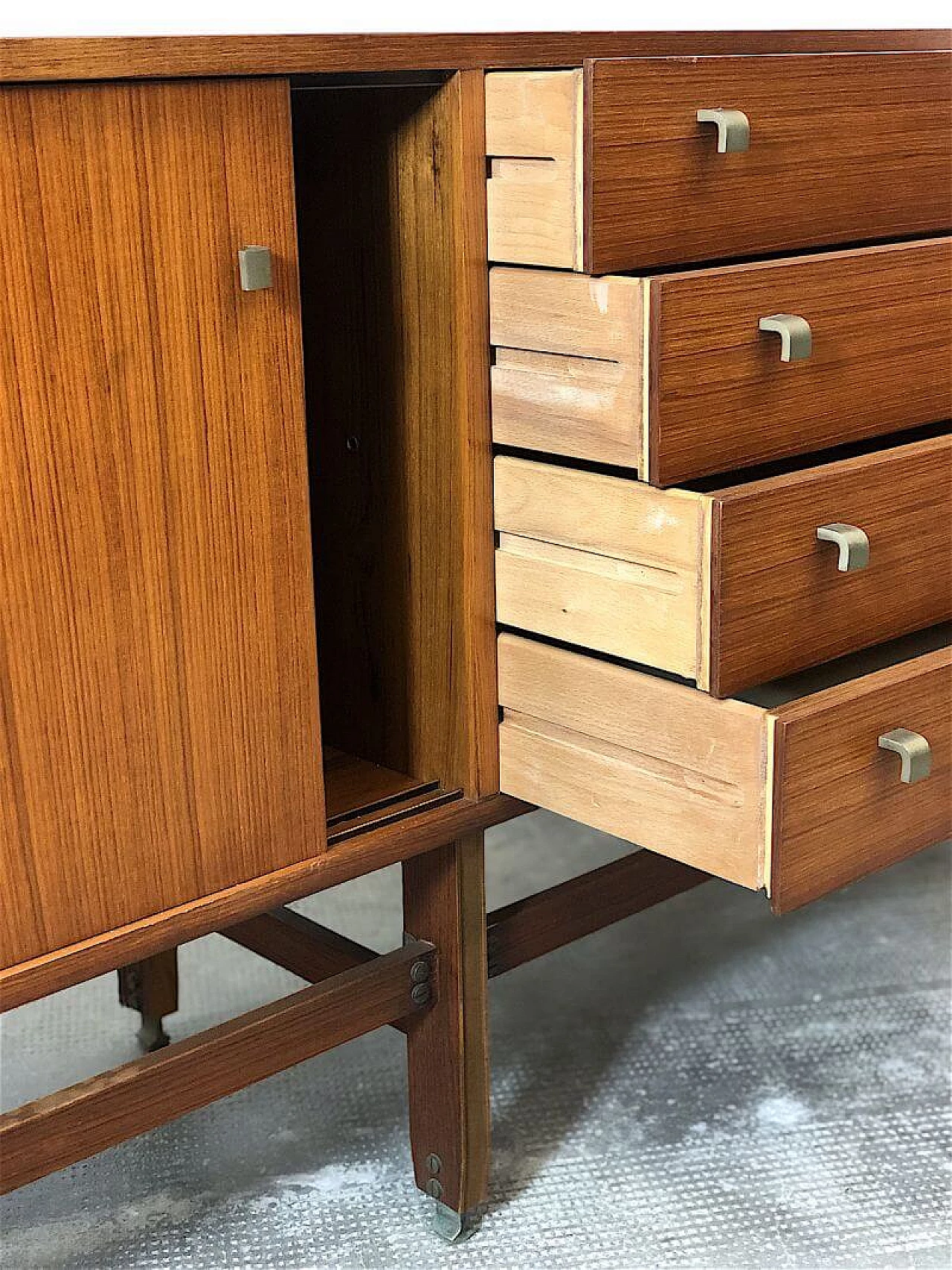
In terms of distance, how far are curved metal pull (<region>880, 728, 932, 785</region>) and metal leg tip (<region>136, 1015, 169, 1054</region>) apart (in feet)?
3.08

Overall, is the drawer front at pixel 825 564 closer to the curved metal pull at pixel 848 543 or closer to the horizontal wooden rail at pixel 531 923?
the curved metal pull at pixel 848 543

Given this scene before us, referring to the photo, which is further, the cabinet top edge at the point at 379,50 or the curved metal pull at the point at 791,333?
the curved metal pull at the point at 791,333

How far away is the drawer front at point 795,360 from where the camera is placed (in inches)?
44.3

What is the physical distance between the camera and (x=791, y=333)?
1.16m

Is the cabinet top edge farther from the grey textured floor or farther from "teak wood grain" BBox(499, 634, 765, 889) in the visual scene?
the grey textured floor

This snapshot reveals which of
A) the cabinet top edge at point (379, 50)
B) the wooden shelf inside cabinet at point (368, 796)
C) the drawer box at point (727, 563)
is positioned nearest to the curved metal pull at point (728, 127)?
the cabinet top edge at point (379, 50)

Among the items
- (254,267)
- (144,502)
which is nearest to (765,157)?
(254,267)

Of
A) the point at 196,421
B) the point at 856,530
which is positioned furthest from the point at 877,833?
the point at 196,421

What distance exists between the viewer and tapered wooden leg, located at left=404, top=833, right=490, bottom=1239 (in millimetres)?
1385

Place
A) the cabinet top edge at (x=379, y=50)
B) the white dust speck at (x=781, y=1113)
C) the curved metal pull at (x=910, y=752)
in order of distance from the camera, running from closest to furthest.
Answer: the cabinet top edge at (x=379, y=50) → the curved metal pull at (x=910, y=752) → the white dust speck at (x=781, y=1113)

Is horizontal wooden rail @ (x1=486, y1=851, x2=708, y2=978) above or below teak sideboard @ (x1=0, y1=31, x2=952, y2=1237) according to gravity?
below

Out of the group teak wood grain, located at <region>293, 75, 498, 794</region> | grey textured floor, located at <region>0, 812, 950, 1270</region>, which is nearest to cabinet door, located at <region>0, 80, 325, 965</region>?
teak wood grain, located at <region>293, 75, 498, 794</region>

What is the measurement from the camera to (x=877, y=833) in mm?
1223

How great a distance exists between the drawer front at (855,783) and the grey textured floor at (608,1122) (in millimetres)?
430
